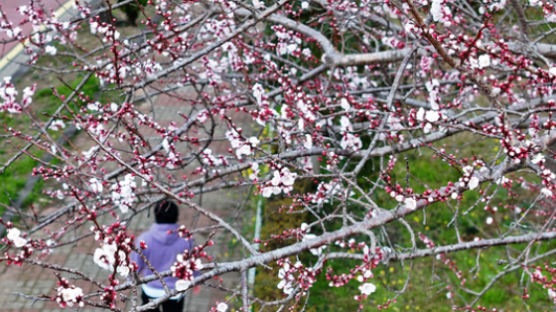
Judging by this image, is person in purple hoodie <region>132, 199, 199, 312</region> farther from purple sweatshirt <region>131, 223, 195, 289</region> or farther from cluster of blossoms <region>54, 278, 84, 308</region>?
cluster of blossoms <region>54, 278, 84, 308</region>

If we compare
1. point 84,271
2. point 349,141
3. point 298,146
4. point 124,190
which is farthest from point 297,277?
point 84,271

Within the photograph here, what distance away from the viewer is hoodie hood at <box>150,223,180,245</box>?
Answer: 3714 millimetres

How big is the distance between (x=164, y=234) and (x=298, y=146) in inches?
54.4

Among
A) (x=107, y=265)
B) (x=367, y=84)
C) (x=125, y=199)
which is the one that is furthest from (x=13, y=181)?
(x=367, y=84)

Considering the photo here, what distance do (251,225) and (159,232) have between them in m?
2.28

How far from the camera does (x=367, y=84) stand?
5.54 m

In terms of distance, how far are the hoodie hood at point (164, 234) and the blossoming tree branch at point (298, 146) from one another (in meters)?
0.23

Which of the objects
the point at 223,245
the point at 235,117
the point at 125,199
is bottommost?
the point at 125,199

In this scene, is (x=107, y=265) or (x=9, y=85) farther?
(x=9, y=85)

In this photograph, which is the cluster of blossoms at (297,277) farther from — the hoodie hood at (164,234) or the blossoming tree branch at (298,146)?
the hoodie hood at (164,234)

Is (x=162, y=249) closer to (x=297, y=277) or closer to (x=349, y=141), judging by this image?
(x=297, y=277)

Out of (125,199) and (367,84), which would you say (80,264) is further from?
(367,84)

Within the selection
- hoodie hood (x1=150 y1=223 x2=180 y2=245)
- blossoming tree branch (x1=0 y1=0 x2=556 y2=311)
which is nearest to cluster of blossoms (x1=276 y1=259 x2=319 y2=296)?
blossoming tree branch (x1=0 y1=0 x2=556 y2=311)

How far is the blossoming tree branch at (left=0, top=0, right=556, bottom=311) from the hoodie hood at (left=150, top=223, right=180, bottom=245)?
232 millimetres
